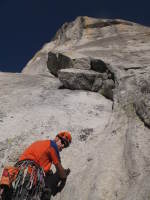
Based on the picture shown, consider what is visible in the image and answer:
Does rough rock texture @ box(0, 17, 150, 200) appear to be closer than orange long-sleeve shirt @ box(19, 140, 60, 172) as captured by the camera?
Yes

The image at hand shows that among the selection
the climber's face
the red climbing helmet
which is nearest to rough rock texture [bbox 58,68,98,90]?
the red climbing helmet

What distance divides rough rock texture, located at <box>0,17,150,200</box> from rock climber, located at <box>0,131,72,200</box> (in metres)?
0.32

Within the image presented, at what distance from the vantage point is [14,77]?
43.0ft

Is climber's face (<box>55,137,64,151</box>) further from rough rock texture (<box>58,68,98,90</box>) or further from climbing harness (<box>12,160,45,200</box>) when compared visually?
rough rock texture (<box>58,68,98,90</box>)

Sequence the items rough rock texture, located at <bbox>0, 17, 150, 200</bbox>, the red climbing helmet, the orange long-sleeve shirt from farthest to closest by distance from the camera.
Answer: the red climbing helmet, the orange long-sleeve shirt, rough rock texture, located at <bbox>0, 17, 150, 200</bbox>

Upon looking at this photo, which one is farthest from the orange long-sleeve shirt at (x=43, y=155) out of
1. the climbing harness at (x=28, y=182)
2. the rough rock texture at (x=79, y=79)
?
the rough rock texture at (x=79, y=79)

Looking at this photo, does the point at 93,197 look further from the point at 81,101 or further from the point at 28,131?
the point at 81,101

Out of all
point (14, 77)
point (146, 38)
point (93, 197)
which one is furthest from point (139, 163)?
point (146, 38)

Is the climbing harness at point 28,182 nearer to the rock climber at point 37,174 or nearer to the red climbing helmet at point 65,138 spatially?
the rock climber at point 37,174

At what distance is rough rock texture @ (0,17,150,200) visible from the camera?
5.01 m

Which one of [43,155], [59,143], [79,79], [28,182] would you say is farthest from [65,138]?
[79,79]

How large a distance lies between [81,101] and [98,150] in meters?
3.50

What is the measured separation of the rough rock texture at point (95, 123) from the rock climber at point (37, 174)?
0.32 metres

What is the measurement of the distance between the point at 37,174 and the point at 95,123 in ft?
10.2
